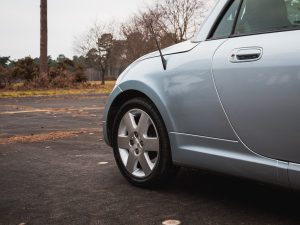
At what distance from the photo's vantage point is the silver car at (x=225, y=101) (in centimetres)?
241

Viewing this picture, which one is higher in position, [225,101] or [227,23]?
[227,23]

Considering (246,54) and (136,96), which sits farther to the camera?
(136,96)

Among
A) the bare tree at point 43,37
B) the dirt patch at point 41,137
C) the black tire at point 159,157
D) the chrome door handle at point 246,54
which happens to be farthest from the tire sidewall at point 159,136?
the bare tree at point 43,37

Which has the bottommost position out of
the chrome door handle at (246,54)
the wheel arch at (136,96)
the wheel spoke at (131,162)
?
the wheel spoke at (131,162)

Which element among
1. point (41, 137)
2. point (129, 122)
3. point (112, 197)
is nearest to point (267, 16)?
point (129, 122)

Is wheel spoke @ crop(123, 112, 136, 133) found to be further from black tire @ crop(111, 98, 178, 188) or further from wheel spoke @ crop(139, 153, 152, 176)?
wheel spoke @ crop(139, 153, 152, 176)

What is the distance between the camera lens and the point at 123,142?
356 centimetres

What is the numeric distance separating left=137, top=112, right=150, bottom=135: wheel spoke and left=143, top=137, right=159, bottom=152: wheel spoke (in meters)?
0.07

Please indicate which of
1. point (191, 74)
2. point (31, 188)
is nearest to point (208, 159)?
point (191, 74)

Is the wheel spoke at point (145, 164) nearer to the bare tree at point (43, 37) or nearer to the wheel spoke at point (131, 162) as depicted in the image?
the wheel spoke at point (131, 162)

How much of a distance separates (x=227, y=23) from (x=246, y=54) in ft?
1.34

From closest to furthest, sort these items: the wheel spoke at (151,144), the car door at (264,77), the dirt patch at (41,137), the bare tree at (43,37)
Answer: the car door at (264,77)
the wheel spoke at (151,144)
the dirt patch at (41,137)
the bare tree at (43,37)

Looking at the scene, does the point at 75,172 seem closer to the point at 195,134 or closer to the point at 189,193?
the point at 189,193

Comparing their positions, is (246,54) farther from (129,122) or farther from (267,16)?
(129,122)
